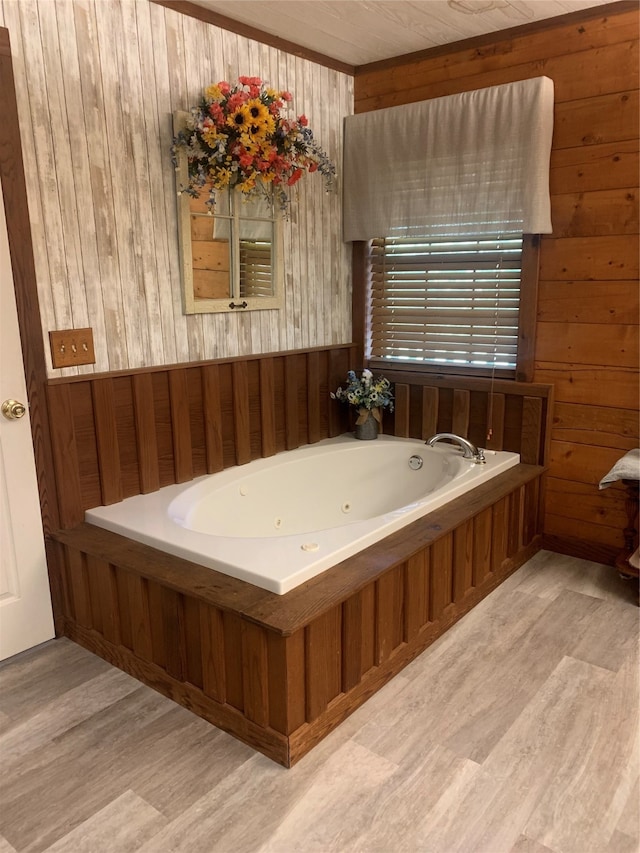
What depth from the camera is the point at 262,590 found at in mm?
1879

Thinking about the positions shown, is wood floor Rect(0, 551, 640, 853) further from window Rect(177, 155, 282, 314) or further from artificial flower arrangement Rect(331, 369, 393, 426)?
window Rect(177, 155, 282, 314)

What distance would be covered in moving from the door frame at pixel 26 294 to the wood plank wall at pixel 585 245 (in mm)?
1890

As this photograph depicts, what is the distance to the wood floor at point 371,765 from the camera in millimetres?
1590

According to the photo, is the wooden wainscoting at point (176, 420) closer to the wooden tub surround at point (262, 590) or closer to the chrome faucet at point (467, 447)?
the wooden tub surround at point (262, 590)

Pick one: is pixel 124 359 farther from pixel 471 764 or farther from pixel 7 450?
pixel 471 764

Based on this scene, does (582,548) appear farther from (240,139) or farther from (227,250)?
(240,139)

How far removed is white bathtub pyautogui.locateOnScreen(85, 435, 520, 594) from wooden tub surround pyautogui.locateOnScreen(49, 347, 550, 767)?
0.05 meters

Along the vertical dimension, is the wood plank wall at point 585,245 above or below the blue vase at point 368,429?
above

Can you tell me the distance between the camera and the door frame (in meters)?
2.07

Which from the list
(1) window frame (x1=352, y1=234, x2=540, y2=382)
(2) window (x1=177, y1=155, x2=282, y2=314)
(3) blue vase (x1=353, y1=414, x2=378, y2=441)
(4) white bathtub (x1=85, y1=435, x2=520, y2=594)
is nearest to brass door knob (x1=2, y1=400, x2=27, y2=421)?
(4) white bathtub (x1=85, y1=435, x2=520, y2=594)

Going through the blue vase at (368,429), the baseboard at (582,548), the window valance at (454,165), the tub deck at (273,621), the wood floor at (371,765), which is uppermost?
the window valance at (454,165)

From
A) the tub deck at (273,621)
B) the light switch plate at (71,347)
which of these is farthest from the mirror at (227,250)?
the tub deck at (273,621)

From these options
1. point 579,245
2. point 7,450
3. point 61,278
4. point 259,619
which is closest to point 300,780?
→ point 259,619

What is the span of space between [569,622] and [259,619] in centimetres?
142
